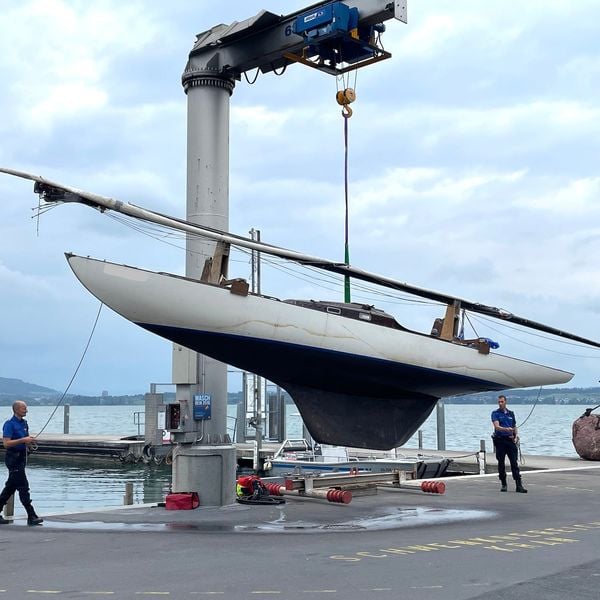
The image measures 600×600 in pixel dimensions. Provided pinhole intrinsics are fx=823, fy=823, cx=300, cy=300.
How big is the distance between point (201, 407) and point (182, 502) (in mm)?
1545

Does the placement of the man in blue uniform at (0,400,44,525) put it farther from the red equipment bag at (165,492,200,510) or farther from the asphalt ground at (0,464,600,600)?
the red equipment bag at (165,492,200,510)

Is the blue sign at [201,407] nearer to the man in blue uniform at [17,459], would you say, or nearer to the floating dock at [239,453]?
the man in blue uniform at [17,459]

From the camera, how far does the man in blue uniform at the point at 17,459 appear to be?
442 inches

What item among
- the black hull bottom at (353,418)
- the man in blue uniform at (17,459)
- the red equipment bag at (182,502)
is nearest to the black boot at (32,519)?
the man in blue uniform at (17,459)

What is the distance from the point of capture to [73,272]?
11.3 metres

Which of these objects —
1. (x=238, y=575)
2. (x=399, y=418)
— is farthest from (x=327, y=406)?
(x=238, y=575)

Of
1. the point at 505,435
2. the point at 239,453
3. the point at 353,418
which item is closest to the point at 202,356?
the point at 353,418

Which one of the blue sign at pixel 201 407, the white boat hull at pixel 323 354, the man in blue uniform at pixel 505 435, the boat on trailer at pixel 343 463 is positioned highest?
the white boat hull at pixel 323 354

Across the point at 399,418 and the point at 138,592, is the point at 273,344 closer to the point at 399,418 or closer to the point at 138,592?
the point at 399,418

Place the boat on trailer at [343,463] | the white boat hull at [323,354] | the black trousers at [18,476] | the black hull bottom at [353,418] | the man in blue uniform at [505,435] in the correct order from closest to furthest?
the black trousers at [18,476] → the white boat hull at [323,354] → the black hull bottom at [353,418] → the man in blue uniform at [505,435] → the boat on trailer at [343,463]

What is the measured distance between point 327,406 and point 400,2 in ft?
21.8

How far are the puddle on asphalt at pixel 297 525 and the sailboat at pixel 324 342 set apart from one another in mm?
1834

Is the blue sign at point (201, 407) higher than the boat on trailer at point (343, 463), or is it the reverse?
the blue sign at point (201, 407)

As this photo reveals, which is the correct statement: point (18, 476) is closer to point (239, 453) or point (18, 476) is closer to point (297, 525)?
point (297, 525)
